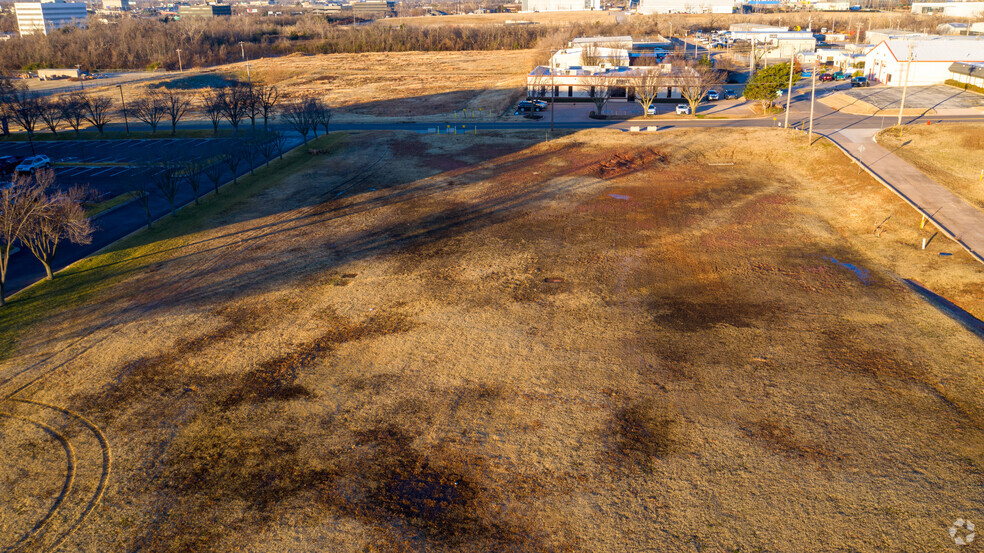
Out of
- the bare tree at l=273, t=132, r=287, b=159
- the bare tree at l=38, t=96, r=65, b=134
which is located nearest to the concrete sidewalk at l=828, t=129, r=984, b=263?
the bare tree at l=273, t=132, r=287, b=159

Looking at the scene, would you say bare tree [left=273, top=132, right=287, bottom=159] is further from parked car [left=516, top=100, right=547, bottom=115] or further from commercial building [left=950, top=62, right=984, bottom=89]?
commercial building [left=950, top=62, right=984, bottom=89]

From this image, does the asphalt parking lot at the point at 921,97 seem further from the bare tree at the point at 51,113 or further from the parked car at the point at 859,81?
the bare tree at the point at 51,113

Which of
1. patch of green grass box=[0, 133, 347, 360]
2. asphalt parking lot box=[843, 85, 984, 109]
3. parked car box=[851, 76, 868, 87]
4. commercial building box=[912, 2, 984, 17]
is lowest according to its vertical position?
patch of green grass box=[0, 133, 347, 360]

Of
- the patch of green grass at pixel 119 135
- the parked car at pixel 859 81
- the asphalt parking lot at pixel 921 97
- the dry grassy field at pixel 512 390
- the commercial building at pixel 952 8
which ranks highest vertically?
the commercial building at pixel 952 8

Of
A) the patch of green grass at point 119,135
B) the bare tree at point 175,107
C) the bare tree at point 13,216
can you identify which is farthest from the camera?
the bare tree at point 175,107

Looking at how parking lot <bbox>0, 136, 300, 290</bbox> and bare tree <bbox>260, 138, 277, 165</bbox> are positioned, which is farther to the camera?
bare tree <bbox>260, 138, 277, 165</bbox>

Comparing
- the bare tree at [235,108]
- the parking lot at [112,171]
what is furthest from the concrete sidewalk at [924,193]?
the bare tree at [235,108]

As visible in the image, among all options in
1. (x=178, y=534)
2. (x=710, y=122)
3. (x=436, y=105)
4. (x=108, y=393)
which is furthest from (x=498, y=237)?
(x=436, y=105)
